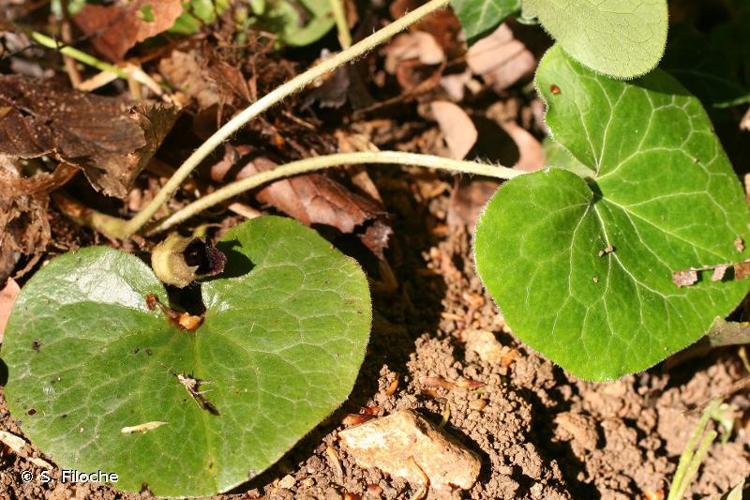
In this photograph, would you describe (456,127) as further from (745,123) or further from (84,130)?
(84,130)

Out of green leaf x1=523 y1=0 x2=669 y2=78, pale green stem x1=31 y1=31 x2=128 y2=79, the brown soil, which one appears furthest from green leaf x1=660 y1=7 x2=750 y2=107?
pale green stem x1=31 y1=31 x2=128 y2=79

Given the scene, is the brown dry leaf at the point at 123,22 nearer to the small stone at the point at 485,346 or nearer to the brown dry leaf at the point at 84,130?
the brown dry leaf at the point at 84,130

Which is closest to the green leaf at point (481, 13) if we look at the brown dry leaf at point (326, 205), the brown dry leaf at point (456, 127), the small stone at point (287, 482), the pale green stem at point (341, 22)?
the brown dry leaf at point (456, 127)

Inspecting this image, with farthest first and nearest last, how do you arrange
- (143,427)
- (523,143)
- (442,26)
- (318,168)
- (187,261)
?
(442,26)
(523,143)
(318,168)
(187,261)
(143,427)

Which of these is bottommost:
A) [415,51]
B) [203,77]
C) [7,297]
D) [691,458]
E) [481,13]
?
[691,458]

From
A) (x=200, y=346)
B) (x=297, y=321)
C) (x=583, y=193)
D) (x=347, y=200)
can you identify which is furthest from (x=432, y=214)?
(x=200, y=346)

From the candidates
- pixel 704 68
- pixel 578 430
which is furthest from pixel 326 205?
pixel 704 68
